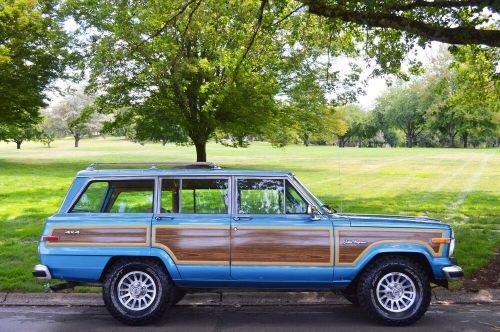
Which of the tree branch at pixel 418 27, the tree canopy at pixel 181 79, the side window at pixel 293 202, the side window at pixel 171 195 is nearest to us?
the side window at pixel 293 202

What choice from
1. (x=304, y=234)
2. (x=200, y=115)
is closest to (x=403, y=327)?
(x=304, y=234)

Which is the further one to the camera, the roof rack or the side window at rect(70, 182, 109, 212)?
the roof rack

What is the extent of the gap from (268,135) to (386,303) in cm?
2701

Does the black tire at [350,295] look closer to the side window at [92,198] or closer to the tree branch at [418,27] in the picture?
the side window at [92,198]

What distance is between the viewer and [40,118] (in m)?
38.2

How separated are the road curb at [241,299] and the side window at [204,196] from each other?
149cm

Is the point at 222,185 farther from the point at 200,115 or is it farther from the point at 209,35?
the point at 200,115

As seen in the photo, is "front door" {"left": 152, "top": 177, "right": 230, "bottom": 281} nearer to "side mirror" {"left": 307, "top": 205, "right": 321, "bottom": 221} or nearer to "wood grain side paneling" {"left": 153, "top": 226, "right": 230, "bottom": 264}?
"wood grain side paneling" {"left": 153, "top": 226, "right": 230, "bottom": 264}

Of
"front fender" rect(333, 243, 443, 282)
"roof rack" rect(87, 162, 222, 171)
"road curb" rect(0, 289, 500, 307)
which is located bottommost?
"road curb" rect(0, 289, 500, 307)

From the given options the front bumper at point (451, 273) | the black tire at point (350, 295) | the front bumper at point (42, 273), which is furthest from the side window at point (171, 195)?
the front bumper at point (451, 273)

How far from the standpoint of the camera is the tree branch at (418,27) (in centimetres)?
822

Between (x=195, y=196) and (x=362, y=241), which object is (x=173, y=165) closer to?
(x=195, y=196)

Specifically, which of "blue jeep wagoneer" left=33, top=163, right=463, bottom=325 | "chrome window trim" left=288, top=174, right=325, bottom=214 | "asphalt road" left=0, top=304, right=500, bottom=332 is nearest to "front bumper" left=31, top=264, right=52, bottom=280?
"blue jeep wagoneer" left=33, top=163, right=463, bottom=325

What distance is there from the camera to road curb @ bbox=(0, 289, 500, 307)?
692 cm
